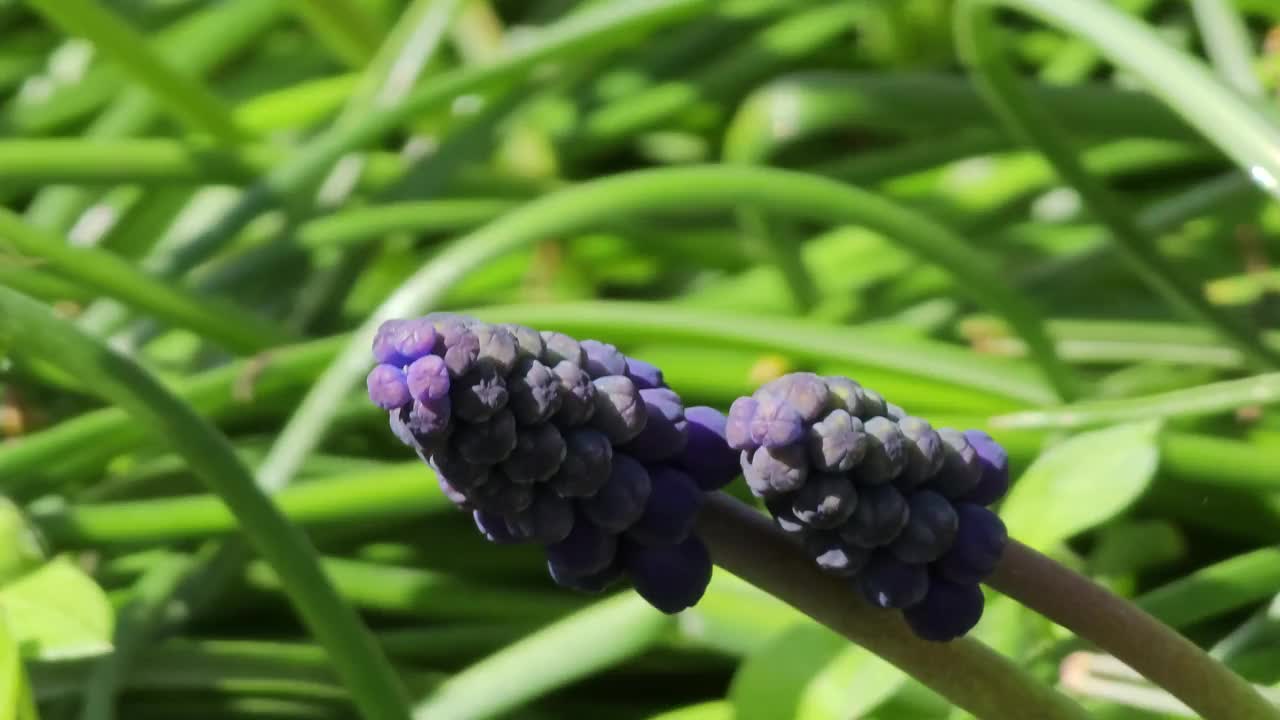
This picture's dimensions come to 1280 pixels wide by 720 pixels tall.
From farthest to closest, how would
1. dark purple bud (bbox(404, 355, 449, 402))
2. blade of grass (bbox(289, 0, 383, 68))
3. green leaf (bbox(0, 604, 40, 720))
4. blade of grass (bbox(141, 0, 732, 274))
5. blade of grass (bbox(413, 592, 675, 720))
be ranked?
blade of grass (bbox(289, 0, 383, 68)) < blade of grass (bbox(141, 0, 732, 274)) < blade of grass (bbox(413, 592, 675, 720)) < green leaf (bbox(0, 604, 40, 720)) < dark purple bud (bbox(404, 355, 449, 402))

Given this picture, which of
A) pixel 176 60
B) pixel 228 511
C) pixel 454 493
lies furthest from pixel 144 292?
pixel 454 493

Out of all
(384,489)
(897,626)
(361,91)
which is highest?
(361,91)

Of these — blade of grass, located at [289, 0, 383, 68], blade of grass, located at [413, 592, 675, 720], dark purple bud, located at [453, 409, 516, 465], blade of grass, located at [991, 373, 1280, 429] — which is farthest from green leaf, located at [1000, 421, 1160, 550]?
blade of grass, located at [289, 0, 383, 68]

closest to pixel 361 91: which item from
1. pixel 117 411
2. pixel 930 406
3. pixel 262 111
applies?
pixel 262 111

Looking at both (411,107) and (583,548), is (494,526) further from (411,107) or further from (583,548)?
(411,107)

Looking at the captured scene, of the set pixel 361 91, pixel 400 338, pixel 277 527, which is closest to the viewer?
pixel 400 338

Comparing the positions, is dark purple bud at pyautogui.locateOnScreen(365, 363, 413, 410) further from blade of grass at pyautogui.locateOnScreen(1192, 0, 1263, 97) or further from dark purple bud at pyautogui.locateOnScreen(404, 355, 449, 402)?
blade of grass at pyautogui.locateOnScreen(1192, 0, 1263, 97)

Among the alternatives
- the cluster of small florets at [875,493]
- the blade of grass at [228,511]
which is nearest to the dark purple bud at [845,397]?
the cluster of small florets at [875,493]

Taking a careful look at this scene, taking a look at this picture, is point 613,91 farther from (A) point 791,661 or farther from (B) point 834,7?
(A) point 791,661
